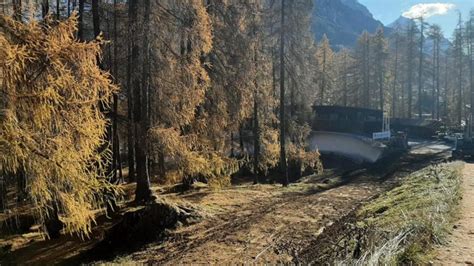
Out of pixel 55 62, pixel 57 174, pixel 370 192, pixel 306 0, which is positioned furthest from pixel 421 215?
pixel 306 0

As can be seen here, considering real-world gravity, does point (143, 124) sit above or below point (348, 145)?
above

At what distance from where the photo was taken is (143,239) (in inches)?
428

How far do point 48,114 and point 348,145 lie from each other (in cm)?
3481

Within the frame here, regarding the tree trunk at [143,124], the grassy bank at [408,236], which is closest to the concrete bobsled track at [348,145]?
the tree trunk at [143,124]

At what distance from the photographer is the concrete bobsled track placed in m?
36.3

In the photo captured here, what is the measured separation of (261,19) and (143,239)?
1514cm

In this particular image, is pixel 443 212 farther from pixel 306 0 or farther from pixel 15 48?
pixel 306 0

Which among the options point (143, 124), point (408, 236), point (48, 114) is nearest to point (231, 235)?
point (143, 124)

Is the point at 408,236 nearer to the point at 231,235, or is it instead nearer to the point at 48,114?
the point at 231,235

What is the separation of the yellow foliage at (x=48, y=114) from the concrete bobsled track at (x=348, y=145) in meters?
30.3

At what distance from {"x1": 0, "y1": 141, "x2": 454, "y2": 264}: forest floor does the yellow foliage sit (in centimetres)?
271

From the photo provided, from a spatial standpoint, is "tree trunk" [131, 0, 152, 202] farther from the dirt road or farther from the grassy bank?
the grassy bank

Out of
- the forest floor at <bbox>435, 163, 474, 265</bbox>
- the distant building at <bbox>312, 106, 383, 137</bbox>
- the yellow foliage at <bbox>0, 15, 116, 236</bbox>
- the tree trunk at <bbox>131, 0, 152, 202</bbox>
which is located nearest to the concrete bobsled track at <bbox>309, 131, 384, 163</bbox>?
the distant building at <bbox>312, 106, 383, 137</bbox>

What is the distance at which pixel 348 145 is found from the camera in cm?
3900
